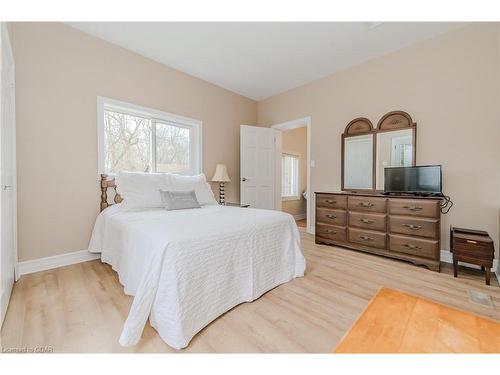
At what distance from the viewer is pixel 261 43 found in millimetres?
2766

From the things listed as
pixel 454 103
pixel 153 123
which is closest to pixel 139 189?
pixel 153 123

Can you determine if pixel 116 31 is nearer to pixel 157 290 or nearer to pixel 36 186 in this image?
pixel 36 186

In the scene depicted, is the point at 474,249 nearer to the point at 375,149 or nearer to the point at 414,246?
the point at 414,246

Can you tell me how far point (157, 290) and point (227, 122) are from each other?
11.3 ft

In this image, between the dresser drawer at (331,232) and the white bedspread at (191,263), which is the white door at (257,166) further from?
the white bedspread at (191,263)

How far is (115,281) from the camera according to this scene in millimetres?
2074

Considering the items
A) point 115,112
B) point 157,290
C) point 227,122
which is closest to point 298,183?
point 227,122

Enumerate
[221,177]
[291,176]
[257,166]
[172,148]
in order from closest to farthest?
[172,148] < [221,177] < [257,166] < [291,176]

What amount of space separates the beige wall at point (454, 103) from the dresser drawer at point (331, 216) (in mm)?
1124

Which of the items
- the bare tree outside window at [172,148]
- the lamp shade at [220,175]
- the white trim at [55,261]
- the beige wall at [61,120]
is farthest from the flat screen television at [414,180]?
the white trim at [55,261]

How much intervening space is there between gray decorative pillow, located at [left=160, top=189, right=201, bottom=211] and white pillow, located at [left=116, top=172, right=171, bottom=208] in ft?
0.31

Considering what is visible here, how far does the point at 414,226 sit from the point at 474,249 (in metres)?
0.50

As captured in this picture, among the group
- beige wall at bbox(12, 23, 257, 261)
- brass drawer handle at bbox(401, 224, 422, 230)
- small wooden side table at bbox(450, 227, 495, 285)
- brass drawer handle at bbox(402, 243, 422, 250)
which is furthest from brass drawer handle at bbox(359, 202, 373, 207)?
beige wall at bbox(12, 23, 257, 261)

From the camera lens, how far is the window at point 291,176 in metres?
5.63
